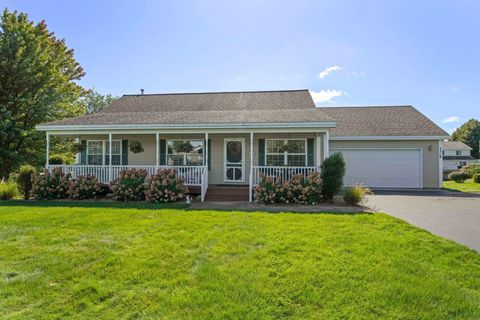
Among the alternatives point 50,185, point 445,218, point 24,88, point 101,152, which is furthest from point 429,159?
point 24,88

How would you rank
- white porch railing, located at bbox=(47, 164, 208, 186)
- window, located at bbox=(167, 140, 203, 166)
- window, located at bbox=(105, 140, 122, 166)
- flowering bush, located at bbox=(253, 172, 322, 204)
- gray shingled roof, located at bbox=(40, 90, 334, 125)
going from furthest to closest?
window, located at bbox=(105, 140, 122, 166) < window, located at bbox=(167, 140, 203, 166) < gray shingled roof, located at bbox=(40, 90, 334, 125) < white porch railing, located at bbox=(47, 164, 208, 186) < flowering bush, located at bbox=(253, 172, 322, 204)

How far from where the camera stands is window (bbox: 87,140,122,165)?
12.7 m

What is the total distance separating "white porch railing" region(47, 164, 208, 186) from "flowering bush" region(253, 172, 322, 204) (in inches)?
Answer: 100

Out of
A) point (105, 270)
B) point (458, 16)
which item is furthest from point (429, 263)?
point (458, 16)

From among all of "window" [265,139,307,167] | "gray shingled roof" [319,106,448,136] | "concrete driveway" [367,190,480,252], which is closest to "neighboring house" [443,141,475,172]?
"gray shingled roof" [319,106,448,136]

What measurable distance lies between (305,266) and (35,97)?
58.8 ft

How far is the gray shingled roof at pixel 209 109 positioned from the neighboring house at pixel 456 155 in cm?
4131

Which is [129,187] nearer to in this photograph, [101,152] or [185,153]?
[185,153]

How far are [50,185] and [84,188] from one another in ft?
4.33

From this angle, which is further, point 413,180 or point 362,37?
point 413,180

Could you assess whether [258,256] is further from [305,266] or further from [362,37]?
[362,37]

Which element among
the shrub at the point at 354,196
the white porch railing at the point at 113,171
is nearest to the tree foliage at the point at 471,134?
the shrub at the point at 354,196

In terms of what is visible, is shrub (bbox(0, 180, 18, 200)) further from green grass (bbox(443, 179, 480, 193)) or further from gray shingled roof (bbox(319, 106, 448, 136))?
green grass (bbox(443, 179, 480, 193))

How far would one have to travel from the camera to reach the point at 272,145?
12.0 metres
